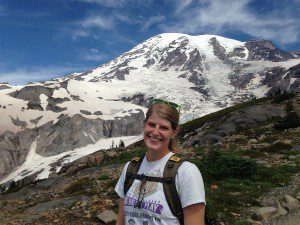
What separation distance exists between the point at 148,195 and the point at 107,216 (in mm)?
9293

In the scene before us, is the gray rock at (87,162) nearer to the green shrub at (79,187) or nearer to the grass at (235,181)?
the green shrub at (79,187)

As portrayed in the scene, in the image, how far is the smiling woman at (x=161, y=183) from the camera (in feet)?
14.1

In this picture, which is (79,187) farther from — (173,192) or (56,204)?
(173,192)

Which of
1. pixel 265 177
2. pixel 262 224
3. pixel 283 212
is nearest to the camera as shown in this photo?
pixel 262 224

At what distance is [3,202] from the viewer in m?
20.9

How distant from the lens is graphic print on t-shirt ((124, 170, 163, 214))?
176 inches

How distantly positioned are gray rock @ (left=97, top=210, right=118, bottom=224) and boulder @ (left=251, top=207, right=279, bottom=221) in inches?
189

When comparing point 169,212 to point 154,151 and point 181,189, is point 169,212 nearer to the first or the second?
point 181,189

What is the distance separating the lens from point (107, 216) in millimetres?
13352

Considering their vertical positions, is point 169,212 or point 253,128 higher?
point 253,128

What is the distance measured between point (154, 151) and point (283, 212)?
9013 mm

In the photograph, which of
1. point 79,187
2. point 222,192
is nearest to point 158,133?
point 222,192

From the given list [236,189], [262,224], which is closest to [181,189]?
[262,224]

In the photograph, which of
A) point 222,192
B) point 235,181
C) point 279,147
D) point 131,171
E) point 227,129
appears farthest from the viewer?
point 227,129
